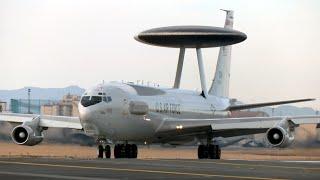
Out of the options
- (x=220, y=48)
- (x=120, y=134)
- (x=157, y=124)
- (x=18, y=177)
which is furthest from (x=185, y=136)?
(x=18, y=177)

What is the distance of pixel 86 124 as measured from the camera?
50.9m

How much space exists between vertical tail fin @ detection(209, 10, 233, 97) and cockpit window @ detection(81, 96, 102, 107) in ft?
94.8

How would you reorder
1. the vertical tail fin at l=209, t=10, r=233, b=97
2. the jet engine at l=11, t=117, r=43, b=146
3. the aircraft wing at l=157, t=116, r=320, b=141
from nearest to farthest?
the aircraft wing at l=157, t=116, r=320, b=141, the jet engine at l=11, t=117, r=43, b=146, the vertical tail fin at l=209, t=10, r=233, b=97

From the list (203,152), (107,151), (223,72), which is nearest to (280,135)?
(203,152)

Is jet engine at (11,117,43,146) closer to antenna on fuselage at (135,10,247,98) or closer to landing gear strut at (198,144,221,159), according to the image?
landing gear strut at (198,144,221,159)

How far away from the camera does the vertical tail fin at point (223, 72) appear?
262ft

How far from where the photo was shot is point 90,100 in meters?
51.7

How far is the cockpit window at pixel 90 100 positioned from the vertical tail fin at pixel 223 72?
1138 inches

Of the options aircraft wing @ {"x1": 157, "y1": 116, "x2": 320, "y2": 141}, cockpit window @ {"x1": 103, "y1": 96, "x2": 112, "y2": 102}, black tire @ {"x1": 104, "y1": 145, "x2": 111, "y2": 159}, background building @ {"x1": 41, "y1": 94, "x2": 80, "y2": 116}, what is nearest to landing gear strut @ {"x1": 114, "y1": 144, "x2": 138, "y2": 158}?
black tire @ {"x1": 104, "y1": 145, "x2": 111, "y2": 159}

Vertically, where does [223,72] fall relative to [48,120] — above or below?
above

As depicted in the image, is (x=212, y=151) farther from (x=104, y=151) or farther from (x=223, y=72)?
(x=223, y=72)

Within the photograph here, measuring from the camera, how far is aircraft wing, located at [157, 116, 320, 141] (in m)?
51.7

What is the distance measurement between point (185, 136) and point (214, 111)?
36.6 ft

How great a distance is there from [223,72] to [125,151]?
3250 cm
